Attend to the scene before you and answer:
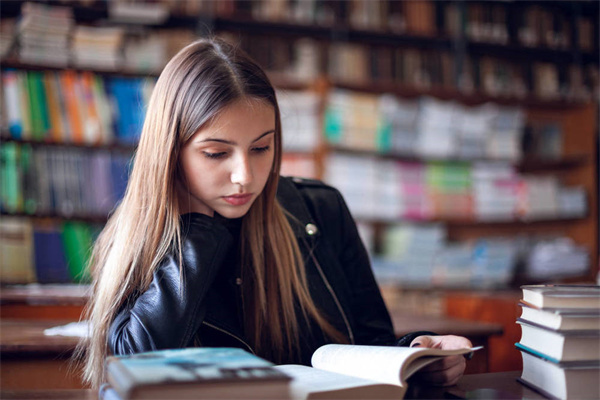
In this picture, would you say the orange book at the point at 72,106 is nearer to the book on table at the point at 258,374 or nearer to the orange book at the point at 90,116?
the orange book at the point at 90,116

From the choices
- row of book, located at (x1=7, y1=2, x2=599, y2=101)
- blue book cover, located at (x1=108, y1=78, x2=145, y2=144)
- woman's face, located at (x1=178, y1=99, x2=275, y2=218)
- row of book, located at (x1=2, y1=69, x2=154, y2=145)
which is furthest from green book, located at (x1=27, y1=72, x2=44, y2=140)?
woman's face, located at (x1=178, y1=99, x2=275, y2=218)

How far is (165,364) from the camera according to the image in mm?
671

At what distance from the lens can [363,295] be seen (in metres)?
1.35

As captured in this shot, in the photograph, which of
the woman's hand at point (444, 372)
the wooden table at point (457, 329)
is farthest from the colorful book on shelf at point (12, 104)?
the woman's hand at point (444, 372)

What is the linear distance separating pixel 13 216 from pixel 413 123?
2206 millimetres

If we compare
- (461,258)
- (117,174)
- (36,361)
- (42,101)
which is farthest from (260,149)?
(461,258)

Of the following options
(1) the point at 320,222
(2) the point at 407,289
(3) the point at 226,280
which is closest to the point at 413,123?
(2) the point at 407,289

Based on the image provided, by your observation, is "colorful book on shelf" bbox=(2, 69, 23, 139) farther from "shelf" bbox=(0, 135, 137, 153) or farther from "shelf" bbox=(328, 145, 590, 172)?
"shelf" bbox=(328, 145, 590, 172)

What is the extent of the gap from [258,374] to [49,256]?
8.64 feet

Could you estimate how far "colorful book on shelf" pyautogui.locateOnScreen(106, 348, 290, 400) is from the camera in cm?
60

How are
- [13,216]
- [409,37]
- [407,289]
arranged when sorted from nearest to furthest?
1. [13,216]
2. [407,289]
3. [409,37]

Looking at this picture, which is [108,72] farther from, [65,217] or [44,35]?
[65,217]

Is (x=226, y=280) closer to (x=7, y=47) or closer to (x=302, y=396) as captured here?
(x=302, y=396)

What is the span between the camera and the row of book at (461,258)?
11.5ft
